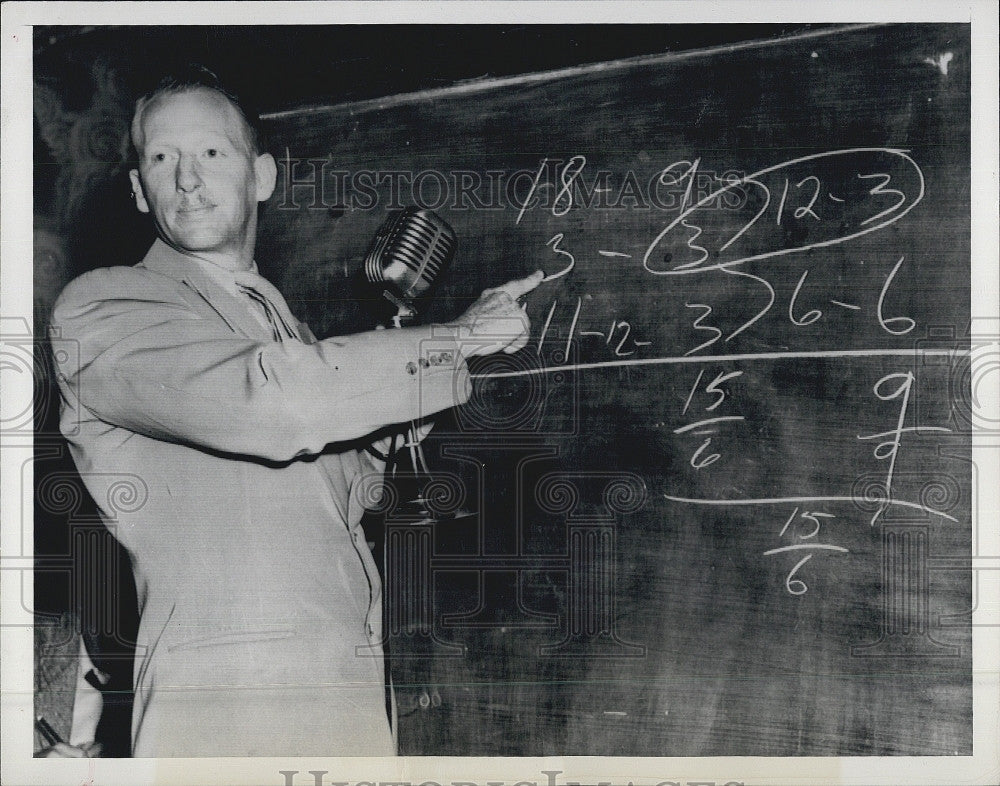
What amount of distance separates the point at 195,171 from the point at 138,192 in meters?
0.12

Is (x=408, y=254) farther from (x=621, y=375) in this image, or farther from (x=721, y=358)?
(x=721, y=358)

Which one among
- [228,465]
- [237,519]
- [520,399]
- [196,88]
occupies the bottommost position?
[237,519]

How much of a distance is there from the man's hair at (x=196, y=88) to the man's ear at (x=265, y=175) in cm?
2

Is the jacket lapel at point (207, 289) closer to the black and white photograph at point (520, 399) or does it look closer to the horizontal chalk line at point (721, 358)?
the black and white photograph at point (520, 399)

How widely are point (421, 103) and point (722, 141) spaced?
0.59 m

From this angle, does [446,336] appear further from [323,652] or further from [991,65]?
[991,65]

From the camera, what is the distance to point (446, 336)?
5.43 feet

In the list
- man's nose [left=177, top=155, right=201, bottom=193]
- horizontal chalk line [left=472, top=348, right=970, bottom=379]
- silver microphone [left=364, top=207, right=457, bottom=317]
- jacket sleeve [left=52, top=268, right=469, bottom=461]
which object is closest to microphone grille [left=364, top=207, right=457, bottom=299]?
silver microphone [left=364, top=207, right=457, bottom=317]

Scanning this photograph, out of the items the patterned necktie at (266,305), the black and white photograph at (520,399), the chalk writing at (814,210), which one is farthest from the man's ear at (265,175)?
the chalk writing at (814,210)

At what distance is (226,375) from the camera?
5.17 ft

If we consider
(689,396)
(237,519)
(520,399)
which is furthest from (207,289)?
(689,396)

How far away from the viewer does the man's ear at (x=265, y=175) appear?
1685 mm

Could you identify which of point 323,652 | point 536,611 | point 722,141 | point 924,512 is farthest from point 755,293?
point 323,652

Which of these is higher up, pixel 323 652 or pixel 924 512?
pixel 924 512
